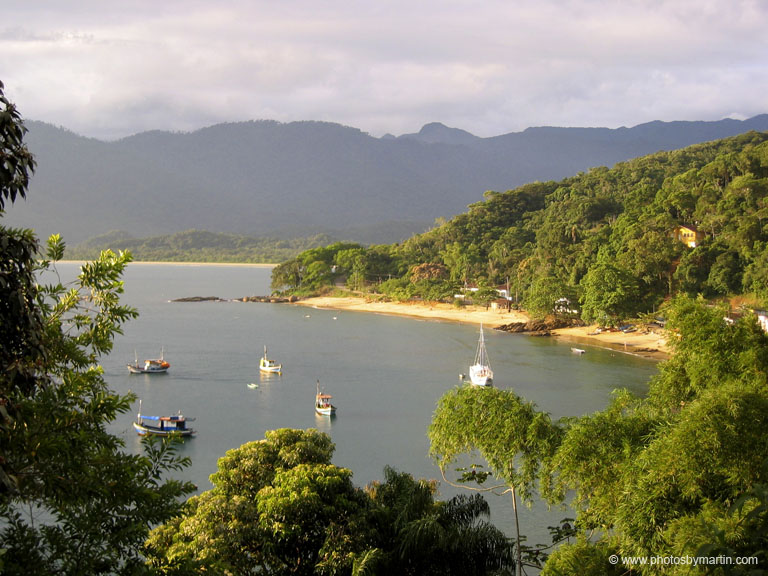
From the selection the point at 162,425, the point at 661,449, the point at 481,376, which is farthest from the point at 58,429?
the point at 481,376

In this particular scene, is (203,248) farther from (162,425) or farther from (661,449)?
(661,449)

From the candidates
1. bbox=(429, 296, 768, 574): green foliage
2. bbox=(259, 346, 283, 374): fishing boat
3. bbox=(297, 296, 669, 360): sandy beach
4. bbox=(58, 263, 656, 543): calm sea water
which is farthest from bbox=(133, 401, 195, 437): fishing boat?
bbox=(297, 296, 669, 360): sandy beach

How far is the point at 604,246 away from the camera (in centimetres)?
5734

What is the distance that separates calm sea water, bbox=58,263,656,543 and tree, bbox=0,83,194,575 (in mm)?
12641

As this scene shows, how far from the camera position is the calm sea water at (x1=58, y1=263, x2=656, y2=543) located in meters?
23.8

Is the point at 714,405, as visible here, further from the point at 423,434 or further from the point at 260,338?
the point at 260,338

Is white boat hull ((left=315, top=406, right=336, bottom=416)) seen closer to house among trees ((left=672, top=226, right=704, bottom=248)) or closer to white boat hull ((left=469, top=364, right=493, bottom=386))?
white boat hull ((left=469, top=364, right=493, bottom=386))

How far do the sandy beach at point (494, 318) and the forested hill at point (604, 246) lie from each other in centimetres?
181

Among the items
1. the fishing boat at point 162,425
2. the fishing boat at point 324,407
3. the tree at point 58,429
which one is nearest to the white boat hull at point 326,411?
the fishing boat at point 324,407

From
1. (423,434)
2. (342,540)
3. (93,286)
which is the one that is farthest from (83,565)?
(423,434)

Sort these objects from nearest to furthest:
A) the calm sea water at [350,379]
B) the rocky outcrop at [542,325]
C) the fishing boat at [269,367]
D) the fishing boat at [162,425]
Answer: the calm sea water at [350,379], the fishing boat at [162,425], the fishing boat at [269,367], the rocky outcrop at [542,325]

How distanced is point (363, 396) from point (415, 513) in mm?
22251

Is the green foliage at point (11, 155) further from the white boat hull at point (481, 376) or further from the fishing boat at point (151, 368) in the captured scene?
the fishing boat at point (151, 368)

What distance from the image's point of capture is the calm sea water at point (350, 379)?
2375cm
